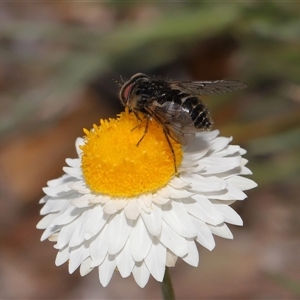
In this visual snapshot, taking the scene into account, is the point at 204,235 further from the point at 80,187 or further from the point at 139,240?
the point at 80,187

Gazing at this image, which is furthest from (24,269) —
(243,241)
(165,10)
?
(165,10)

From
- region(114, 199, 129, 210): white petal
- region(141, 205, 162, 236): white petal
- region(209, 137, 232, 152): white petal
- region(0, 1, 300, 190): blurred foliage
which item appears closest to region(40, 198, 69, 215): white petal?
region(114, 199, 129, 210): white petal

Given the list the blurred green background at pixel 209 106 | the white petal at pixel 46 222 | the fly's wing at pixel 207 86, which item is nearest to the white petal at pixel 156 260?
the white petal at pixel 46 222

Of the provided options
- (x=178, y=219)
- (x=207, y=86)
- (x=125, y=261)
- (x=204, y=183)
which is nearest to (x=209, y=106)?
(x=207, y=86)

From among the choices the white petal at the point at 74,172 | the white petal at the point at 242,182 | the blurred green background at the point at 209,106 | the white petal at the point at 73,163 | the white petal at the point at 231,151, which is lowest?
the white petal at the point at 242,182

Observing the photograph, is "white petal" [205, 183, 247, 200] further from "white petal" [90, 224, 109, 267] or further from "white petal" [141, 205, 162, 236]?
"white petal" [90, 224, 109, 267]

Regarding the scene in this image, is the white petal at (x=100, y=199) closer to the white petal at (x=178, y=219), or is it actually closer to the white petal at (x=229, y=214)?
the white petal at (x=178, y=219)
